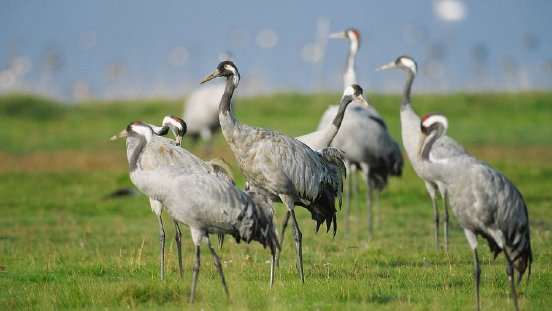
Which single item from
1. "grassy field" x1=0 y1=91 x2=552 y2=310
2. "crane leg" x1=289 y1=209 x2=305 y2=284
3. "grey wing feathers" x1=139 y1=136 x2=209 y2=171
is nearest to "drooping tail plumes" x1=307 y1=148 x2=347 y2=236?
"crane leg" x1=289 y1=209 x2=305 y2=284

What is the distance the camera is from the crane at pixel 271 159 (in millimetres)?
9375

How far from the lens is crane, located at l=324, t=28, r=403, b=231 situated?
14008 millimetres

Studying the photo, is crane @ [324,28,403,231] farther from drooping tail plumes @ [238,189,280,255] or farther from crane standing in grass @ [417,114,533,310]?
crane standing in grass @ [417,114,533,310]

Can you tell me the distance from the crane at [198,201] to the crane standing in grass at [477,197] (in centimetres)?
160

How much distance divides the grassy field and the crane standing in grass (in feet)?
1.94

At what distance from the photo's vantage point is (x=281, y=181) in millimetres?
9438

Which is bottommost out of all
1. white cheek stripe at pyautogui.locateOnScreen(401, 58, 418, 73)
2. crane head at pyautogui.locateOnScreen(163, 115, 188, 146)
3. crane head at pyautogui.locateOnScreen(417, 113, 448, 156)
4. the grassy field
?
the grassy field

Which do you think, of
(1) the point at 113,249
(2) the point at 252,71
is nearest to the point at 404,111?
(1) the point at 113,249

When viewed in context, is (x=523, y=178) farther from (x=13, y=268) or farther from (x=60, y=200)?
(x=13, y=268)

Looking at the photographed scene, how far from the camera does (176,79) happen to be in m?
37.0

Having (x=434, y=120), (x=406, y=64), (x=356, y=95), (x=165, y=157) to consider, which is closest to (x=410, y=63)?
(x=406, y=64)

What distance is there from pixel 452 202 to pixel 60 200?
36.0 ft

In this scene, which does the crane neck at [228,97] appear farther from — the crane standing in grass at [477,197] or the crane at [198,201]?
the crane standing in grass at [477,197]

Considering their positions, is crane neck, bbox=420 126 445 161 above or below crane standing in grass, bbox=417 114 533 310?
above
